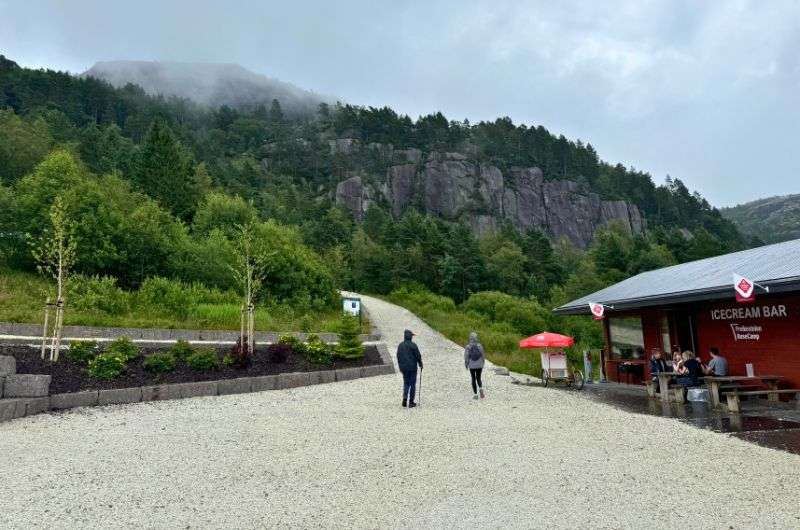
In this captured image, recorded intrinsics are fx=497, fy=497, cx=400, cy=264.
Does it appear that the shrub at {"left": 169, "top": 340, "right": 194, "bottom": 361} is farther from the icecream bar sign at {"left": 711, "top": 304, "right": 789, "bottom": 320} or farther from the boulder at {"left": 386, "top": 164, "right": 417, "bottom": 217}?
the boulder at {"left": 386, "top": 164, "right": 417, "bottom": 217}

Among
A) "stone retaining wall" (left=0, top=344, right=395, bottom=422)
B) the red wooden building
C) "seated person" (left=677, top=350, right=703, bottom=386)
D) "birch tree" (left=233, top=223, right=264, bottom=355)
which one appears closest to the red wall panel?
the red wooden building

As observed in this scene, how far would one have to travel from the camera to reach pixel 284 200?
72000 millimetres

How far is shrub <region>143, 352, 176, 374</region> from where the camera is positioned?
11.0 meters

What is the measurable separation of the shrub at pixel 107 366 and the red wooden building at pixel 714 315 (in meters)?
12.4

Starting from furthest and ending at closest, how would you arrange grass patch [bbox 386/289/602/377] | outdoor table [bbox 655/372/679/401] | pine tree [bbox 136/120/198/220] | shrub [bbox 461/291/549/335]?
1. pine tree [bbox 136/120/198/220]
2. shrub [bbox 461/291/549/335]
3. grass patch [bbox 386/289/602/377]
4. outdoor table [bbox 655/372/679/401]

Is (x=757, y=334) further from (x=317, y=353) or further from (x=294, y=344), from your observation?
(x=294, y=344)

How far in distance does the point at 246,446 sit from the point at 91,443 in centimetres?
218

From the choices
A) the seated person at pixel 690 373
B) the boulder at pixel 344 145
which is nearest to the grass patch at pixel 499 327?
the seated person at pixel 690 373

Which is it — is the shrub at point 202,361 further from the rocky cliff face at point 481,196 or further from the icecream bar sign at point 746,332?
the rocky cliff face at point 481,196

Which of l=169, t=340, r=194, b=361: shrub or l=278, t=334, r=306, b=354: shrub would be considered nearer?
l=169, t=340, r=194, b=361: shrub

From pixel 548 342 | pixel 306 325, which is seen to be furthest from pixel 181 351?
pixel 548 342

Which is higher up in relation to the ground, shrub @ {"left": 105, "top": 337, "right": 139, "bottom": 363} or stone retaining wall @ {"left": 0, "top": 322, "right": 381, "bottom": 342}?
stone retaining wall @ {"left": 0, "top": 322, "right": 381, "bottom": 342}

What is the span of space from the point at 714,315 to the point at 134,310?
18491mm

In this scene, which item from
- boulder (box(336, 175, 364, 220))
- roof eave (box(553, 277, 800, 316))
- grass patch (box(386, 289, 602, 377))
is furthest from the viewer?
boulder (box(336, 175, 364, 220))
